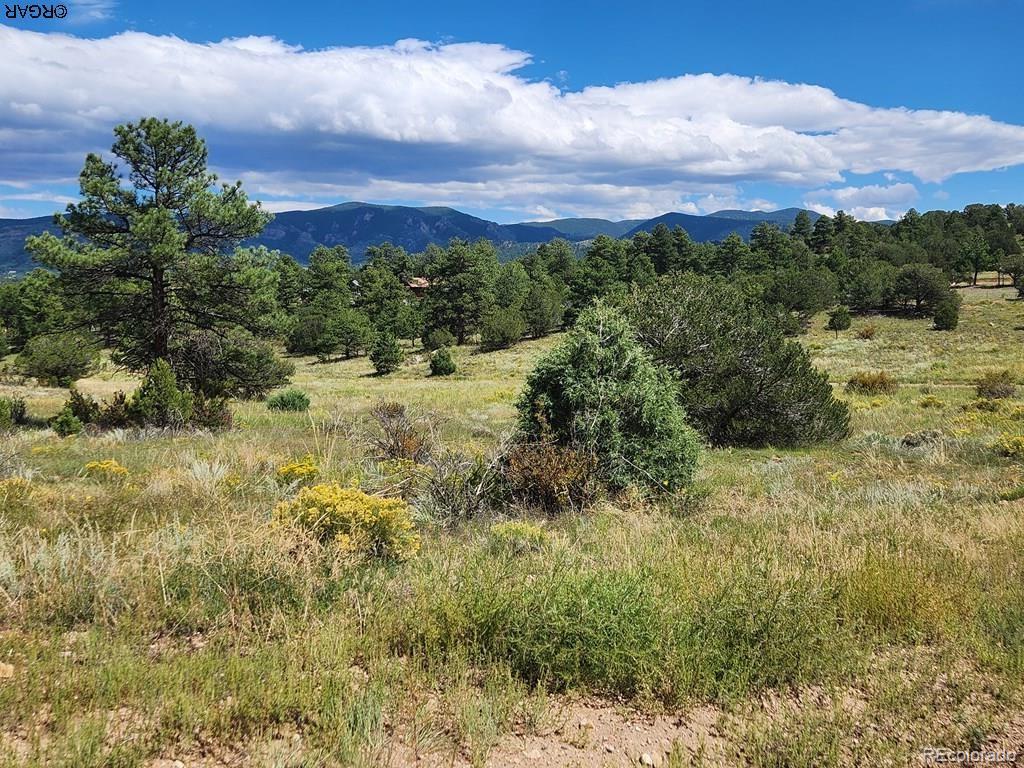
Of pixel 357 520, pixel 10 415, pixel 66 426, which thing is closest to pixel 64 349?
pixel 10 415

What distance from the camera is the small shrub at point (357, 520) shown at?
188 inches

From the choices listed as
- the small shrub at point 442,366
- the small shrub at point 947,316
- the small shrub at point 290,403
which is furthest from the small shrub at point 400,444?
the small shrub at point 947,316

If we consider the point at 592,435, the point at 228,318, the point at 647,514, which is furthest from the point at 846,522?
the point at 228,318

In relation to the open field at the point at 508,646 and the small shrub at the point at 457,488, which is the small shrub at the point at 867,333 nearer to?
the open field at the point at 508,646

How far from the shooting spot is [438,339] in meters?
63.2

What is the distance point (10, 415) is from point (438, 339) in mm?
48282

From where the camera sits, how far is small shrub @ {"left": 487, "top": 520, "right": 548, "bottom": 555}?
16.8ft

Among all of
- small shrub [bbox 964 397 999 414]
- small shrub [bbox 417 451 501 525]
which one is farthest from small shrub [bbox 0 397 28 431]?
small shrub [bbox 964 397 999 414]

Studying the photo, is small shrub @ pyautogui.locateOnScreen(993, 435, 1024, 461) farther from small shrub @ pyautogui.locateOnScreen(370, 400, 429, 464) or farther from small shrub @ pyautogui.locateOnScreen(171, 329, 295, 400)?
small shrub @ pyautogui.locateOnScreen(171, 329, 295, 400)

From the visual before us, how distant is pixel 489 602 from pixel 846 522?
Answer: 14.5 feet

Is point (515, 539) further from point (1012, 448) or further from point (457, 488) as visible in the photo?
point (1012, 448)

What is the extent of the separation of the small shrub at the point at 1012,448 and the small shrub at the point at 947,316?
47.8 metres

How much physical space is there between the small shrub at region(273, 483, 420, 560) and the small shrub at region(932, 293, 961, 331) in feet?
195

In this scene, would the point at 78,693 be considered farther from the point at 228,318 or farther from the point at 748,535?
the point at 228,318
